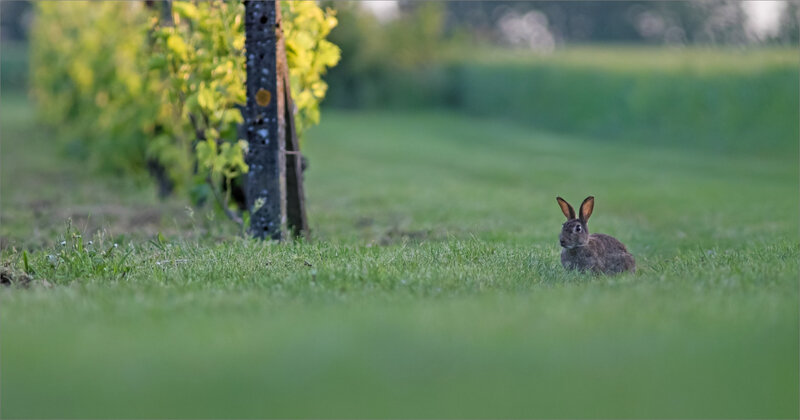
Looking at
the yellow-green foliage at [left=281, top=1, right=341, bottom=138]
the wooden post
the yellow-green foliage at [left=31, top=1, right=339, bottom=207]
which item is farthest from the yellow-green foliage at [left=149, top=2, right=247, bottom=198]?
the yellow-green foliage at [left=281, top=1, right=341, bottom=138]

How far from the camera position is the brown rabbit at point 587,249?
20.5 ft

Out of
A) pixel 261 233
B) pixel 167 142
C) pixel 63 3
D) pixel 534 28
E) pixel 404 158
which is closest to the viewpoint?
pixel 261 233

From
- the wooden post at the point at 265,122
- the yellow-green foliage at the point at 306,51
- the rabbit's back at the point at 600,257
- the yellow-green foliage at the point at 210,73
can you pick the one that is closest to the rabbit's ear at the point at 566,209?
the rabbit's back at the point at 600,257

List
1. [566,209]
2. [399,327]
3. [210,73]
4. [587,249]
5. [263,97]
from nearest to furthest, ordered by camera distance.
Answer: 1. [399,327]
2. [587,249]
3. [566,209]
4. [263,97]
5. [210,73]

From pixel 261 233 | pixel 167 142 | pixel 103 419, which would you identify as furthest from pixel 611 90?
pixel 103 419

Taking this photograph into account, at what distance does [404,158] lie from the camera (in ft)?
76.1

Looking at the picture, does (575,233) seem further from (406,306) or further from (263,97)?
(263,97)

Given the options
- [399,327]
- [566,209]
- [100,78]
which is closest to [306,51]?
[566,209]

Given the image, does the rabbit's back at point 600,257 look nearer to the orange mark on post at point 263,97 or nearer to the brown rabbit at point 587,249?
the brown rabbit at point 587,249

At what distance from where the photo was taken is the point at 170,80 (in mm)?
9758

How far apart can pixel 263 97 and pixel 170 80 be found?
2374mm

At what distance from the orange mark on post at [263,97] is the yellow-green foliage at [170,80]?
2.15ft

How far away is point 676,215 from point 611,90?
1914 centimetres

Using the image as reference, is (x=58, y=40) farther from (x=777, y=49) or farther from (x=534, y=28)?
(x=534, y=28)
